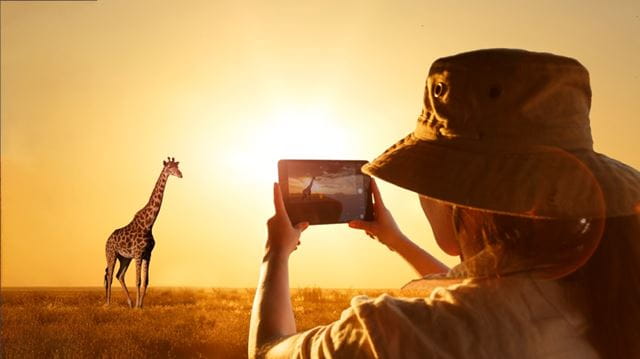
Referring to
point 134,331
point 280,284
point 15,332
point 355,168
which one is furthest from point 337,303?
point 280,284

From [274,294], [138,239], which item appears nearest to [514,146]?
[274,294]

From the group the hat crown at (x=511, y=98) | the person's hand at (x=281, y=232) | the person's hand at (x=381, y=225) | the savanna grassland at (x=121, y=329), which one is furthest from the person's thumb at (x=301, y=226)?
the savanna grassland at (x=121, y=329)

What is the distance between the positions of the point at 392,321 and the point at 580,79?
1.53ft

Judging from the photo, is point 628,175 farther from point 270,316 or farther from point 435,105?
point 270,316

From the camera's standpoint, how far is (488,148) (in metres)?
0.81

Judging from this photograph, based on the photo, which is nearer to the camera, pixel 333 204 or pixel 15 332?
pixel 333 204

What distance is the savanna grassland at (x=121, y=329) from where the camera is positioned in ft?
10.6

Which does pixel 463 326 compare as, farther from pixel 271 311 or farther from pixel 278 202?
pixel 278 202

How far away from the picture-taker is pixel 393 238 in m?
1.37

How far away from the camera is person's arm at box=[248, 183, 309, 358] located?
0.90 m

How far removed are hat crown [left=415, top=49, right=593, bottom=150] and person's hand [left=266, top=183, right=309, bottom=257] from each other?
1.16ft

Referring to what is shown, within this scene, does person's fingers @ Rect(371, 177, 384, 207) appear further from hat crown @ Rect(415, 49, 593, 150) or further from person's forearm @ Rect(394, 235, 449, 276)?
hat crown @ Rect(415, 49, 593, 150)

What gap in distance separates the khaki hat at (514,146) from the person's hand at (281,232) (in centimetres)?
28

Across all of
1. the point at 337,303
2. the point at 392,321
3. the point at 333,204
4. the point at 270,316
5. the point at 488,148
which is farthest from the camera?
the point at 337,303
